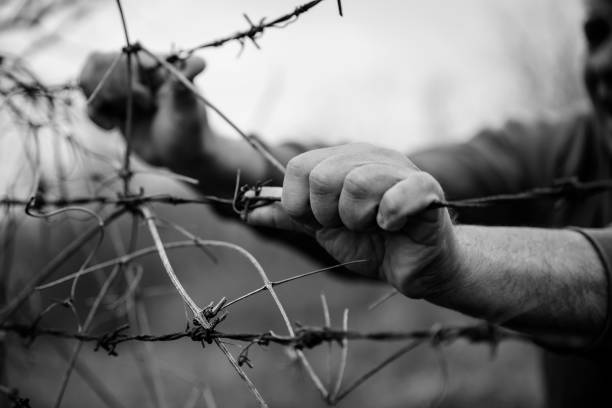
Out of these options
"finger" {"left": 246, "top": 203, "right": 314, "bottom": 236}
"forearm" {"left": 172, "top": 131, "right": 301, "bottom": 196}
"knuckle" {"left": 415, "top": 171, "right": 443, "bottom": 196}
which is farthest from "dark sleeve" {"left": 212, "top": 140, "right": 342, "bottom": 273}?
"knuckle" {"left": 415, "top": 171, "right": 443, "bottom": 196}

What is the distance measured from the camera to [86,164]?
5.31 ft

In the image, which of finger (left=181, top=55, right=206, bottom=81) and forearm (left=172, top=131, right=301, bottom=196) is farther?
forearm (left=172, top=131, right=301, bottom=196)

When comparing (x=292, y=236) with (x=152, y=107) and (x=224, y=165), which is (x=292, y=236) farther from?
(x=152, y=107)

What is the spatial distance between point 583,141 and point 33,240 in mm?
5245

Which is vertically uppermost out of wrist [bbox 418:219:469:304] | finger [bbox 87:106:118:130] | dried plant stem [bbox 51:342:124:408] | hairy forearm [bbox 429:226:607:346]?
finger [bbox 87:106:118:130]

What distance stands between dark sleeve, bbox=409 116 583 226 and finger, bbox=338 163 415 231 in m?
1.86

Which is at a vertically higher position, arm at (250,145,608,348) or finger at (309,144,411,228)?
finger at (309,144,411,228)

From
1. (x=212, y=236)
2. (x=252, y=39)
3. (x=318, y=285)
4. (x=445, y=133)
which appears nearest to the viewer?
(x=252, y=39)

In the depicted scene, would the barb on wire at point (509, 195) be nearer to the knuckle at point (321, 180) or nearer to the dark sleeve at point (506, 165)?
the knuckle at point (321, 180)

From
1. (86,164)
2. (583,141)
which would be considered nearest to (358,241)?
(86,164)

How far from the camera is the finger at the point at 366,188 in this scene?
0.89 meters

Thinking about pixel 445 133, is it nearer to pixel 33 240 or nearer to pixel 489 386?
pixel 489 386

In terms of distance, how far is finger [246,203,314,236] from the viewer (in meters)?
1.08

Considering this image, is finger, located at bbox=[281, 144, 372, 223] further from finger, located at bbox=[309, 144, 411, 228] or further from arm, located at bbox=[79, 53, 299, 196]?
arm, located at bbox=[79, 53, 299, 196]
